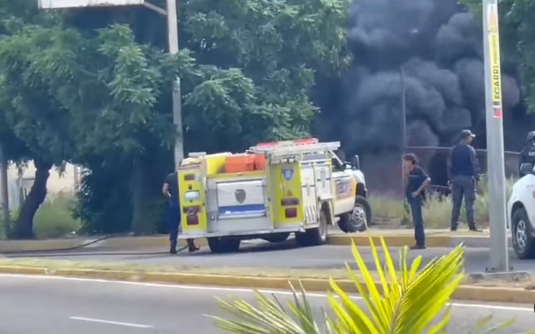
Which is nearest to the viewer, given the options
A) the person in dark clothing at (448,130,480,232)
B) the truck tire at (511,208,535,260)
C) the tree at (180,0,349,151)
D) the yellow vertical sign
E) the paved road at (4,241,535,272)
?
the yellow vertical sign

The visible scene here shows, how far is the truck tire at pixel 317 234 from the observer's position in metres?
23.1

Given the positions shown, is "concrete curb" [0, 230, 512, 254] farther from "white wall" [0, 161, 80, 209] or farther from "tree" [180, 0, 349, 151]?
"white wall" [0, 161, 80, 209]

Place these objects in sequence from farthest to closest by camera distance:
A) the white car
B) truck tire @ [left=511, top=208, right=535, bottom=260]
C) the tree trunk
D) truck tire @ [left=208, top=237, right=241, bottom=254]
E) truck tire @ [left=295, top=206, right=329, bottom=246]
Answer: the tree trunk → truck tire @ [left=208, top=237, right=241, bottom=254] → truck tire @ [left=295, top=206, right=329, bottom=246] → truck tire @ [left=511, top=208, right=535, bottom=260] → the white car

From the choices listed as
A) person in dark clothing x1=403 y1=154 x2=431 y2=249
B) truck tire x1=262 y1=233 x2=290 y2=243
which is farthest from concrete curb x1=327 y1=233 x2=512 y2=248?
truck tire x1=262 y1=233 x2=290 y2=243

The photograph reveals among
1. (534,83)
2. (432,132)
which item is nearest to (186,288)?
(534,83)

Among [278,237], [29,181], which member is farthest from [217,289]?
[29,181]

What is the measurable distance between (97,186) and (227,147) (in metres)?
4.41

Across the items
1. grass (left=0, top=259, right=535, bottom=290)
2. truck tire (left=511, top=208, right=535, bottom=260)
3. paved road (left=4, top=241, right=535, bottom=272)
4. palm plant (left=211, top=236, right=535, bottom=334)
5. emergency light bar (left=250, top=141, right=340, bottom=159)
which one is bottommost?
paved road (left=4, top=241, right=535, bottom=272)

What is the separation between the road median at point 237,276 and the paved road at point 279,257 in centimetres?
100

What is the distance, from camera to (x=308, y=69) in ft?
100.0

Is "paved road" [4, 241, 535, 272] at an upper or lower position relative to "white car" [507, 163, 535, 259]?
lower

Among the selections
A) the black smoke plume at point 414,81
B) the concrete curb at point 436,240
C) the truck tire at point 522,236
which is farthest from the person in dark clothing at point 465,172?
the black smoke plume at point 414,81

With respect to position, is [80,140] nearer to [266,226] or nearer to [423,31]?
[266,226]

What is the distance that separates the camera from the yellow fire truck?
72.5 ft
